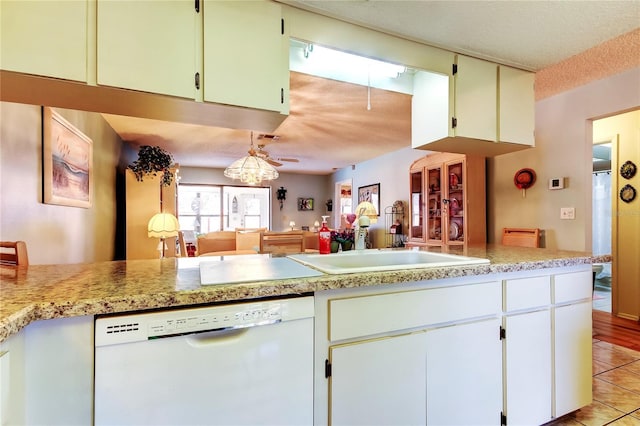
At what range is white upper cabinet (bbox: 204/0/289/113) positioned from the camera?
4.06 ft

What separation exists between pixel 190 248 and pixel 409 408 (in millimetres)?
5662

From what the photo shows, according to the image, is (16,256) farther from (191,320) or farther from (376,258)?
(376,258)

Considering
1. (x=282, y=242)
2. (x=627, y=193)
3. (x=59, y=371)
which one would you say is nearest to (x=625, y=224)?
(x=627, y=193)

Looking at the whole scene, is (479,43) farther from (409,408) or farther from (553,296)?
(409,408)

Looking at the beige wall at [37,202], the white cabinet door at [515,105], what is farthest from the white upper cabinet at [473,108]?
the beige wall at [37,202]

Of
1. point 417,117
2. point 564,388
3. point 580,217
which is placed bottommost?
point 564,388

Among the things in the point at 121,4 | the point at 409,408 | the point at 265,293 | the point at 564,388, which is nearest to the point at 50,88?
the point at 121,4

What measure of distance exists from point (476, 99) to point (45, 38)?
6.68ft

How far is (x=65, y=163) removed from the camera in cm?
237

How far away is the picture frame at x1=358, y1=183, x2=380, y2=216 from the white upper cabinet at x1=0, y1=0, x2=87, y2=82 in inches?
193

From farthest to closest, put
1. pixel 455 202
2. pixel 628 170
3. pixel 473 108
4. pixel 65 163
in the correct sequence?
pixel 455 202 → pixel 628 170 → pixel 65 163 → pixel 473 108

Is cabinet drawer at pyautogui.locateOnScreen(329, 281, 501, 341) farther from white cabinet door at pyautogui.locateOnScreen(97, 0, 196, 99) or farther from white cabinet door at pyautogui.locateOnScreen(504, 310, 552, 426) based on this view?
white cabinet door at pyautogui.locateOnScreen(97, 0, 196, 99)

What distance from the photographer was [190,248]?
239 inches

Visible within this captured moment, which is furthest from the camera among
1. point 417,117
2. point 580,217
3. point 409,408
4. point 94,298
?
point 580,217
